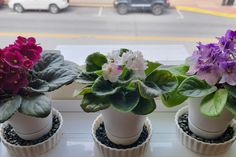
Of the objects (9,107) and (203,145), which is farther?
(203,145)

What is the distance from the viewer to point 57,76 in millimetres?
761

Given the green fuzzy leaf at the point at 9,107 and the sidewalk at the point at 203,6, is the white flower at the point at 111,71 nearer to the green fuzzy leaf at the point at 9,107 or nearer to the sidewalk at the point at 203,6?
the green fuzzy leaf at the point at 9,107

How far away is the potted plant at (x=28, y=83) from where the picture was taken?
26.1 inches

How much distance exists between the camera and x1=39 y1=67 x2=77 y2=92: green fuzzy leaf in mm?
726

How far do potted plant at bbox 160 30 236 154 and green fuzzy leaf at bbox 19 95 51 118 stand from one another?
13.2 inches

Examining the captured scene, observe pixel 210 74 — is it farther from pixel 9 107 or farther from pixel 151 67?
pixel 9 107

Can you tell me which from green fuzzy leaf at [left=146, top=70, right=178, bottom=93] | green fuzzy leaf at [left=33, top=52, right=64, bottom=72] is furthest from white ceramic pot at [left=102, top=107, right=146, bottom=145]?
green fuzzy leaf at [left=33, top=52, right=64, bottom=72]

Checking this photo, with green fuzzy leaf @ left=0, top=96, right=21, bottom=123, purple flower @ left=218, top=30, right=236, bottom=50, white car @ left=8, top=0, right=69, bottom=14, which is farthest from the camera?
white car @ left=8, top=0, right=69, bottom=14

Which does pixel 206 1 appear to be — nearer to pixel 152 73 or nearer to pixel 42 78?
pixel 152 73

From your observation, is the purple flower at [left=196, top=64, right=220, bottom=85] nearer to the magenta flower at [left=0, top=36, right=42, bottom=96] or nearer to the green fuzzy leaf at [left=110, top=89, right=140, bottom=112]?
the green fuzzy leaf at [left=110, top=89, right=140, bottom=112]

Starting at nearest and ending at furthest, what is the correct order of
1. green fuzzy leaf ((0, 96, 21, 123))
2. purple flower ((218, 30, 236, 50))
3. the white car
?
1. green fuzzy leaf ((0, 96, 21, 123))
2. purple flower ((218, 30, 236, 50))
3. the white car

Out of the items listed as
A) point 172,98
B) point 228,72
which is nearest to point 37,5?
point 172,98

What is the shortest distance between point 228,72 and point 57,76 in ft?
1.52

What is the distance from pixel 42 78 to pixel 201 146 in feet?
1.69
